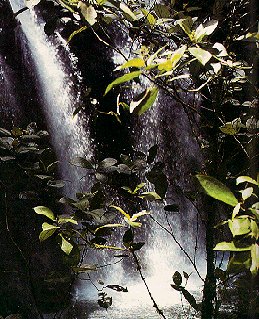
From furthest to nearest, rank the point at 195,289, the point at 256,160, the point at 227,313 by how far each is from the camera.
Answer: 1. the point at 195,289
2. the point at 227,313
3. the point at 256,160

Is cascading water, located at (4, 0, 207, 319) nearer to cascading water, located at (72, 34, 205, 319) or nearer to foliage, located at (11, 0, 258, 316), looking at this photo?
cascading water, located at (72, 34, 205, 319)

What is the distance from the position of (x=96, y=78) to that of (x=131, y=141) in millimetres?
531

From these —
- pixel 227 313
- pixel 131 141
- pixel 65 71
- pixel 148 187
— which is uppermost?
pixel 65 71

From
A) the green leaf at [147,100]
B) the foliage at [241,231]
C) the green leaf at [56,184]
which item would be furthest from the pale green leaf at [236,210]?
the green leaf at [56,184]

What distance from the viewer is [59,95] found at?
323cm

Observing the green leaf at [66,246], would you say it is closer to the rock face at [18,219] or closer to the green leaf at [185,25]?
the green leaf at [185,25]

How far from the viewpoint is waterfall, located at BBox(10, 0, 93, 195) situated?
10.4 feet

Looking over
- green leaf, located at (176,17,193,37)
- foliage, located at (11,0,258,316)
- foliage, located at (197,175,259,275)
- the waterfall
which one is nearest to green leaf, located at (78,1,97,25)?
foliage, located at (11,0,258,316)

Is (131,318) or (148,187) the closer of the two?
(131,318)

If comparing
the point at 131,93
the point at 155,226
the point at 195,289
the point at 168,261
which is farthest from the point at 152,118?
the point at 195,289

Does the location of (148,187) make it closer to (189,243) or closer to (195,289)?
(189,243)

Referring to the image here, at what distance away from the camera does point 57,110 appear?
10.7 feet

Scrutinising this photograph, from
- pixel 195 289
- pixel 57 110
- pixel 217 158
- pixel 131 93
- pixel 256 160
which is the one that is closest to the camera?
pixel 256 160

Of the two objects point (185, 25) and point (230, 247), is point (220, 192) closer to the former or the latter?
point (230, 247)
